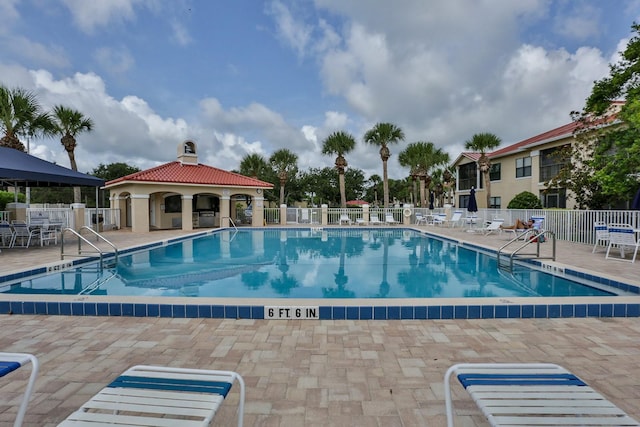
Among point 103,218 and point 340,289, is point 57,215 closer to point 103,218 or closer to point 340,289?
point 103,218

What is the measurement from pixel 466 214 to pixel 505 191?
8.17 metres

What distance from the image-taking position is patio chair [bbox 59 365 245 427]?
64.1 inches

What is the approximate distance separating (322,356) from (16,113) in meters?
21.6

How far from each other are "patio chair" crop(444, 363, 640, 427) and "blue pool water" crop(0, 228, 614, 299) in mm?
4335

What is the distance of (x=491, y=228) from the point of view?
14828 millimetres

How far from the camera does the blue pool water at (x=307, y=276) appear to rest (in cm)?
653

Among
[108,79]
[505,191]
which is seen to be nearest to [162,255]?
[108,79]

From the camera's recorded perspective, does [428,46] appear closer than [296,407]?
No

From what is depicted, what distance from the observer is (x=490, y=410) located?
1.66 metres

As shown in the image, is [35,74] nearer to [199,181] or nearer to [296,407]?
[199,181]

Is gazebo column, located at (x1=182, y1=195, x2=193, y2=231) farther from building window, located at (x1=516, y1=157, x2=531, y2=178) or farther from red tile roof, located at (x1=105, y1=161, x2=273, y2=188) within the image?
building window, located at (x1=516, y1=157, x2=531, y2=178)

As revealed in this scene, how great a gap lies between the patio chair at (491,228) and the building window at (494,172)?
12.3m

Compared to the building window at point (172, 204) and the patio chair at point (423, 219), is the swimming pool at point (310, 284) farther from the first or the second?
the patio chair at point (423, 219)

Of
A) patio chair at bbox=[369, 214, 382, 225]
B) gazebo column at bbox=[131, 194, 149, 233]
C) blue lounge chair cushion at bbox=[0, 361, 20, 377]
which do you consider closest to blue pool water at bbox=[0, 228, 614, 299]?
blue lounge chair cushion at bbox=[0, 361, 20, 377]
